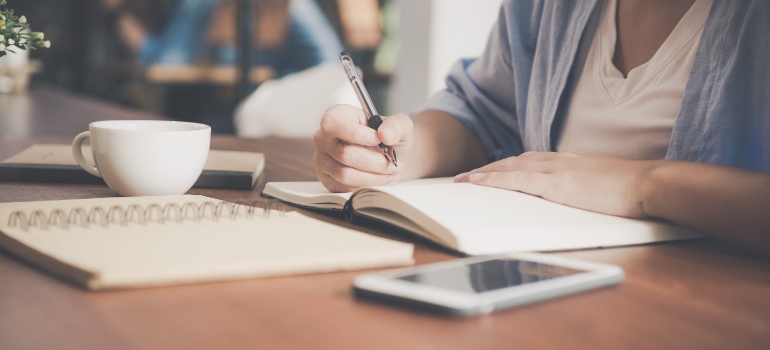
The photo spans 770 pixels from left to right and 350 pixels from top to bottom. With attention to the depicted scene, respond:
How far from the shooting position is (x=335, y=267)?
1.63ft

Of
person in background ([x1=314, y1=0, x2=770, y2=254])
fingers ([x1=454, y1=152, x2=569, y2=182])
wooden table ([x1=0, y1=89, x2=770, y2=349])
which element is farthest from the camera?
fingers ([x1=454, y1=152, x2=569, y2=182])

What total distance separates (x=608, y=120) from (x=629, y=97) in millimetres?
42

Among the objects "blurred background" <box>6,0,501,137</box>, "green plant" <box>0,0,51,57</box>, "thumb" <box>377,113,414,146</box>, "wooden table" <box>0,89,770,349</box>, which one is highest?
"green plant" <box>0,0,51,57</box>

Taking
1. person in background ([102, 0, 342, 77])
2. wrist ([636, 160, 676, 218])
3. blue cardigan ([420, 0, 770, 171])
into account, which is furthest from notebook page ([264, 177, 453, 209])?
person in background ([102, 0, 342, 77])

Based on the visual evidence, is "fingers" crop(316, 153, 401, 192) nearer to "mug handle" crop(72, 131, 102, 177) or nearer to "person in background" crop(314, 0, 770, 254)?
"person in background" crop(314, 0, 770, 254)

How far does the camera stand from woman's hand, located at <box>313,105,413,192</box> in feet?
2.62

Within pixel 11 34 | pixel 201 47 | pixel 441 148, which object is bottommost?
pixel 201 47

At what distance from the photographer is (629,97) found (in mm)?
987

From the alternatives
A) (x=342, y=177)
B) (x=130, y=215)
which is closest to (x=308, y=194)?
(x=342, y=177)

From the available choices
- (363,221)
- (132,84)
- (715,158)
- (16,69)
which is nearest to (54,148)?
(363,221)

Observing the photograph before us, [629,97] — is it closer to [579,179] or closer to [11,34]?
[579,179]

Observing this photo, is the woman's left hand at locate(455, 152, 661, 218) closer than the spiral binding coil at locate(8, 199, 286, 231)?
No

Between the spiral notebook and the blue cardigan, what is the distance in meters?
0.50

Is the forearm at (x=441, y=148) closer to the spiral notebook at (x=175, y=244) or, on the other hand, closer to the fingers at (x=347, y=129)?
the fingers at (x=347, y=129)
